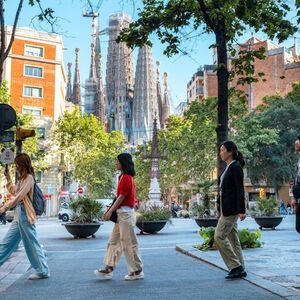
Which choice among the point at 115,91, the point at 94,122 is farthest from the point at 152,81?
the point at 94,122

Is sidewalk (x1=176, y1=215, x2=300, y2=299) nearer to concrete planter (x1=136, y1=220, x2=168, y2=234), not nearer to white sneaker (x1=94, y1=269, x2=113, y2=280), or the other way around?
white sneaker (x1=94, y1=269, x2=113, y2=280)

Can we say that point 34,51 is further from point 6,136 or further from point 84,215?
point 6,136

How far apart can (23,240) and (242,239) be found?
18.3ft

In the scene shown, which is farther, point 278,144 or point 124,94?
point 124,94

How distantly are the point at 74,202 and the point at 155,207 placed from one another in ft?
11.6

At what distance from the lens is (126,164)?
7293 mm

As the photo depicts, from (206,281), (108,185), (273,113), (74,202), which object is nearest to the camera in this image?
(206,281)

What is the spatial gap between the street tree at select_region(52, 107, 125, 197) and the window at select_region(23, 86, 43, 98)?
14.1 feet

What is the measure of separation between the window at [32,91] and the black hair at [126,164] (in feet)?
181

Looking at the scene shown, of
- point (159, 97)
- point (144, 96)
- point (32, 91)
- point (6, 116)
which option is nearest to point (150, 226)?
point (6, 116)

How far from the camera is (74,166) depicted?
6147 centimetres

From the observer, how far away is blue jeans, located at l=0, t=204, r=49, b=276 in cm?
736

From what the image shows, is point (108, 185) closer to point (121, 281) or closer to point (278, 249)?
point (278, 249)

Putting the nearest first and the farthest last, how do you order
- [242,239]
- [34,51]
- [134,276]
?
[134,276] < [242,239] < [34,51]
